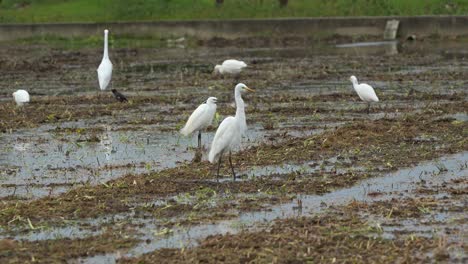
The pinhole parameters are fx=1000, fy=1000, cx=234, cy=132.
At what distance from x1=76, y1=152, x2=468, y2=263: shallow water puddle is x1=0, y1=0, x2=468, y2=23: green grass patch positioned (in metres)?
32.5

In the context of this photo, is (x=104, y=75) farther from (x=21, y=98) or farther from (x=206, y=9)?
(x=206, y=9)

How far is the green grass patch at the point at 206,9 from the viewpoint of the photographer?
46562 millimetres

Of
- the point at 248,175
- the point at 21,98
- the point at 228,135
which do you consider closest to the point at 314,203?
the point at 228,135

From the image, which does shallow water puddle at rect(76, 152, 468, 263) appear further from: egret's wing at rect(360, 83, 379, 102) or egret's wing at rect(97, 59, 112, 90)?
egret's wing at rect(97, 59, 112, 90)

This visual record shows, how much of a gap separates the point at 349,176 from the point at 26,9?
150ft

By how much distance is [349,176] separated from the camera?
12.7m

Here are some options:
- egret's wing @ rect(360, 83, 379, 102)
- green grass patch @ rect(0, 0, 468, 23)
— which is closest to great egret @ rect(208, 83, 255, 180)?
egret's wing @ rect(360, 83, 379, 102)

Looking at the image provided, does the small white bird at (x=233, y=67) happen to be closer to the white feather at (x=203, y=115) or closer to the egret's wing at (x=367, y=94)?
the egret's wing at (x=367, y=94)

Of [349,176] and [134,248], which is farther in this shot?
[349,176]

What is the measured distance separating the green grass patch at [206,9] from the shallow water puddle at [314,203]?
107 ft

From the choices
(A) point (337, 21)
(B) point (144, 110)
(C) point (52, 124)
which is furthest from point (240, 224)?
(A) point (337, 21)

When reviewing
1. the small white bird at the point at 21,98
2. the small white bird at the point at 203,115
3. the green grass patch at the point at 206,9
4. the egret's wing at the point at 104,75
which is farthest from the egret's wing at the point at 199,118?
the green grass patch at the point at 206,9

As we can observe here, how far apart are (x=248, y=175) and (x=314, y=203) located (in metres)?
1.98

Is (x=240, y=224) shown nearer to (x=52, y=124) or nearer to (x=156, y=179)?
(x=156, y=179)
